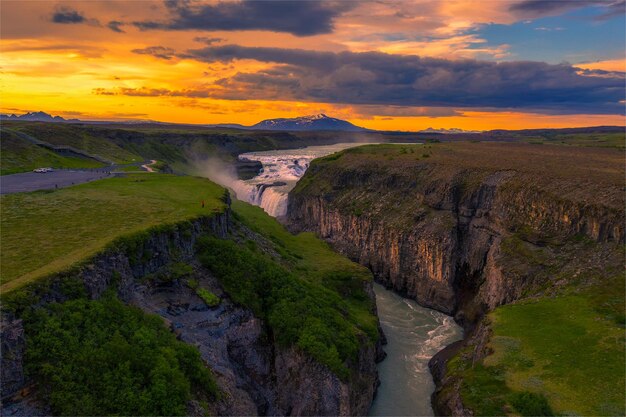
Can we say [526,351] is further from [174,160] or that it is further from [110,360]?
[174,160]

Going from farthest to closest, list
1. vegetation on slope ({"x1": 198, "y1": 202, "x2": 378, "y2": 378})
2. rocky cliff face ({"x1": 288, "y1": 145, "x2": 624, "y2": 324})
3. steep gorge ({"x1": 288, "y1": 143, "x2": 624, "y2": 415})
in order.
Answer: rocky cliff face ({"x1": 288, "y1": 145, "x2": 624, "y2": 324})
steep gorge ({"x1": 288, "y1": 143, "x2": 624, "y2": 415})
vegetation on slope ({"x1": 198, "y1": 202, "x2": 378, "y2": 378})

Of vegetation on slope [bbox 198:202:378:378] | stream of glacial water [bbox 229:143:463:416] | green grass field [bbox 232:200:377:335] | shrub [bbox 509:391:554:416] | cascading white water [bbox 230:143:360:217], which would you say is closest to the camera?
shrub [bbox 509:391:554:416]

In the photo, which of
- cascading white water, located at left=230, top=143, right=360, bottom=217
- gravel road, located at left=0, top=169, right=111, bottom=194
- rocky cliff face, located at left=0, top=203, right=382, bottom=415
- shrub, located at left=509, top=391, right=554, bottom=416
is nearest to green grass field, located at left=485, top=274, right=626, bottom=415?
shrub, located at left=509, top=391, right=554, bottom=416

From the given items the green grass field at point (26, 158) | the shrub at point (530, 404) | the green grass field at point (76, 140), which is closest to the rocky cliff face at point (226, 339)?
the shrub at point (530, 404)

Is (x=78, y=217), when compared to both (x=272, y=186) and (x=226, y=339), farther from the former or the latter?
(x=272, y=186)

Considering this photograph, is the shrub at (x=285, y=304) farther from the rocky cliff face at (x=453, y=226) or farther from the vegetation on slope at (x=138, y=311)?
the rocky cliff face at (x=453, y=226)

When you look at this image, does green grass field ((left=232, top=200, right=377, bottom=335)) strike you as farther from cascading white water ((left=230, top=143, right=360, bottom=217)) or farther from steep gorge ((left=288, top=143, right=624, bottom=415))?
cascading white water ((left=230, top=143, right=360, bottom=217))
